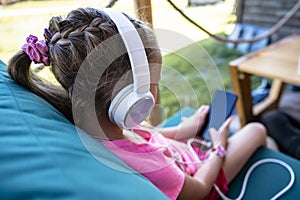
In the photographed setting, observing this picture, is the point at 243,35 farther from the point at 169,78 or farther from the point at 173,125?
the point at 169,78

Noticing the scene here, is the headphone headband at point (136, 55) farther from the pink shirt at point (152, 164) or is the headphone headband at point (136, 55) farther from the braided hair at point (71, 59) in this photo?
the pink shirt at point (152, 164)

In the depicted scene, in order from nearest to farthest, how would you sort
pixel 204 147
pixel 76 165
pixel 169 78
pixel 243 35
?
pixel 76 165, pixel 169 78, pixel 204 147, pixel 243 35

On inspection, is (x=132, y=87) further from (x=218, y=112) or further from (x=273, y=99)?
(x=273, y=99)

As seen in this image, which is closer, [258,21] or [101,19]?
[101,19]

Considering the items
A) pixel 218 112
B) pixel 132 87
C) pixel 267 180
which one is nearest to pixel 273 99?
pixel 218 112

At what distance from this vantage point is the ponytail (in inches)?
24.5

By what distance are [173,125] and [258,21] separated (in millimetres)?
2224

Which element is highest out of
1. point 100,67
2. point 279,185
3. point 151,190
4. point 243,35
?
point 100,67

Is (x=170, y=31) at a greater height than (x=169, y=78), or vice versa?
(x=170, y=31)

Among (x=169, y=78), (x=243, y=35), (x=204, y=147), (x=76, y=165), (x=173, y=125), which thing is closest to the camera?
(x=76, y=165)

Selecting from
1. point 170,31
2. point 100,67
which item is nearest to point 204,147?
point 170,31

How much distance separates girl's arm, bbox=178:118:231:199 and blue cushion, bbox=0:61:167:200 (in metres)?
0.28

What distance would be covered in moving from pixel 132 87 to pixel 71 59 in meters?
0.13

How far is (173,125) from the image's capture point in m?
1.18
